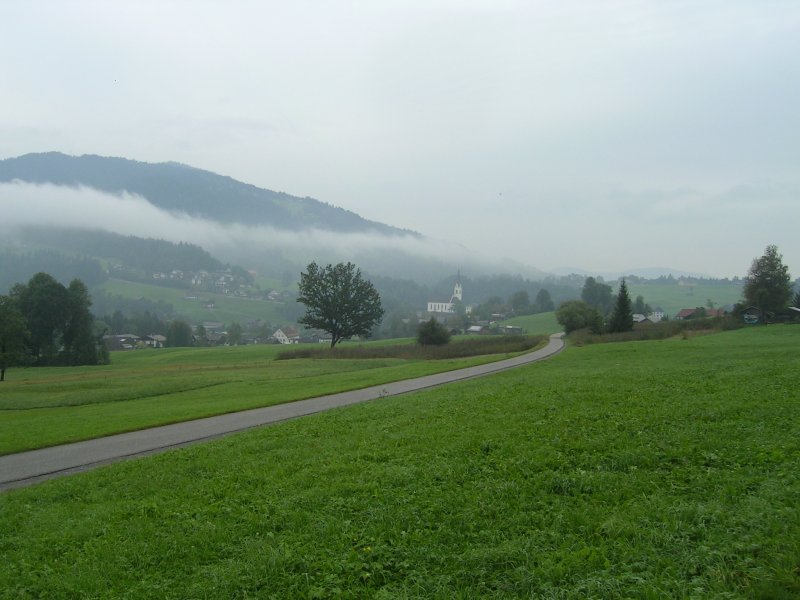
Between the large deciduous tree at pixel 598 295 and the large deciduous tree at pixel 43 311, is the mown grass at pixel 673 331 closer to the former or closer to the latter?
the large deciduous tree at pixel 43 311

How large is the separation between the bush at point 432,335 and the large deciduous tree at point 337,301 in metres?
8.44

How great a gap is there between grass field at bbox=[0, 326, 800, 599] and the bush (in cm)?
5637

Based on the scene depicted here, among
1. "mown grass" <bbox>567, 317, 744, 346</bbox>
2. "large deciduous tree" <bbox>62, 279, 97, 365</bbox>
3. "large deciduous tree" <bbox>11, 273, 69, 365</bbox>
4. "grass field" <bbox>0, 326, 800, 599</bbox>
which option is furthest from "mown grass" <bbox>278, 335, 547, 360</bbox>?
"grass field" <bbox>0, 326, 800, 599</bbox>

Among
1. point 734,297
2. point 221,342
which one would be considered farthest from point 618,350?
point 734,297

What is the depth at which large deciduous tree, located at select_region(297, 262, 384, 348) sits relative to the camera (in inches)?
2881

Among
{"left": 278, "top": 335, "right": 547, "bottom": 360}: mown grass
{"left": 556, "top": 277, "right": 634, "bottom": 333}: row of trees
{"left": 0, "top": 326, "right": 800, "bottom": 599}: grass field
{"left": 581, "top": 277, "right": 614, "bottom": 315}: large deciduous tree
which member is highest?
{"left": 581, "top": 277, "right": 614, "bottom": 315}: large deciduous tree

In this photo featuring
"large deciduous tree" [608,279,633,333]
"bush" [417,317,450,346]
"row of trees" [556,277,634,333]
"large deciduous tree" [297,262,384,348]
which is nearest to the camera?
"large deciduous tree" [608,279,633,333]

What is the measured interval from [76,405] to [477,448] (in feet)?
89.3

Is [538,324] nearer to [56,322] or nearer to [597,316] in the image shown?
[597,316]

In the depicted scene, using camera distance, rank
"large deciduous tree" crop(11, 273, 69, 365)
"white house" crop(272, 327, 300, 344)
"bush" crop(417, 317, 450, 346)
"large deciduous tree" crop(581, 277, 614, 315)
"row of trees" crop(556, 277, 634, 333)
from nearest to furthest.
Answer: "row of trees" crop(556, 277, 634, 333) → "bush" crop(417, 317, 450, 346) → "large deciduous tree" crop(11, 273, 69, 365) → "large deciduous tree" crop(581, 277, 614, 315) → "white house" crop(272, 327, 300, 344)

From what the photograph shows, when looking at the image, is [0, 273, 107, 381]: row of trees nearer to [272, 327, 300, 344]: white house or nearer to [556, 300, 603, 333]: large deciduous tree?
[556, 300, 603, 333]: large deciduous tree

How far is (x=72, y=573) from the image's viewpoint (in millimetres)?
7008

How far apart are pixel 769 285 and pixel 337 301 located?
5510cm

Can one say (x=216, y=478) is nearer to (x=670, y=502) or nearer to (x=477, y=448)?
(x=477, y=448)
